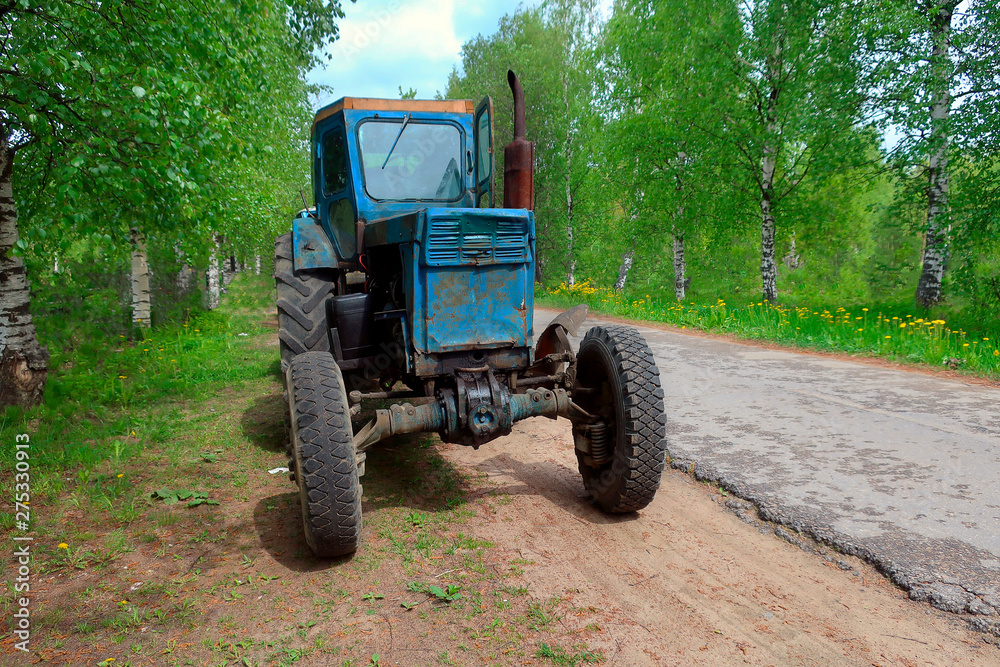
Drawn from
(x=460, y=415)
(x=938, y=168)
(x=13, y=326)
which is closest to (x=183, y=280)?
(x=13, y=326)

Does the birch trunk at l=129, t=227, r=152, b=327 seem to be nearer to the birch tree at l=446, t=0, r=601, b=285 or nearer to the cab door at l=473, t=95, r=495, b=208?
the cab door at l=473, t=95, r=495, b=208

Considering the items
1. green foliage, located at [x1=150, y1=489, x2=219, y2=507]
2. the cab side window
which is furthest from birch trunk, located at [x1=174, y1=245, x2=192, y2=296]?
green foliage, located at [x1=150, y1=489, x2=219, y2=507]

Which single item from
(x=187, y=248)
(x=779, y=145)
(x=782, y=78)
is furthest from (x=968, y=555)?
(x=782, y=78)

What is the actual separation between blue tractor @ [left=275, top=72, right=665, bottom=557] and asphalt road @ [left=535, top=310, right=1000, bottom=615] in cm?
109

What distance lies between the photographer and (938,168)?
10039 millimetres

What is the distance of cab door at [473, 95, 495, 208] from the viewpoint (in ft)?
14.8

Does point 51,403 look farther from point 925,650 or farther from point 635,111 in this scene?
point 635,111

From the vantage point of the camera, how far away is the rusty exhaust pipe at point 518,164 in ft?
11.4

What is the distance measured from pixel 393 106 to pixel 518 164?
163 centimetres

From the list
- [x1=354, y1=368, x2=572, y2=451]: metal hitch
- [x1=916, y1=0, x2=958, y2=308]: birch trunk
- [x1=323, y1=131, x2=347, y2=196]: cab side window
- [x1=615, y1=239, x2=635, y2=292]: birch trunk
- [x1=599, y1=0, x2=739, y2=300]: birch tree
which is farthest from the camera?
[x1=615, y1=239, x2=635, y2=292]: birch trunk

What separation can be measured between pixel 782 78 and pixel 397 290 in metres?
11.9

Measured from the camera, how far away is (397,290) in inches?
159

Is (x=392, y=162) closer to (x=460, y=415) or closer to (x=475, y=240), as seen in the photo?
(x=475, y=240)

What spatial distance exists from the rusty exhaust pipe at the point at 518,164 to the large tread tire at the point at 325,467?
5.24 feet
